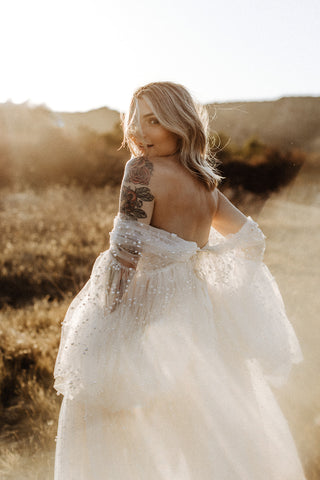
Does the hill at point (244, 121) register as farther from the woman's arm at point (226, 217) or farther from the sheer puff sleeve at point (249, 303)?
the sheer puff sleeve at point (249, 303)

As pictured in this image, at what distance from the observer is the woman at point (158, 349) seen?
65.9 inches

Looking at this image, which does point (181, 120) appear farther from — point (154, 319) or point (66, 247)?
point (66, 247)

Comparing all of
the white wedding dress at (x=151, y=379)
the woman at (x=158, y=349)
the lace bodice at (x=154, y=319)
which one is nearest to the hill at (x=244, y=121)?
the woman at (x=158, y=349)

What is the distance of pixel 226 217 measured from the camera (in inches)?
82.0

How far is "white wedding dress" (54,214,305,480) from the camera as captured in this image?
1.66 m

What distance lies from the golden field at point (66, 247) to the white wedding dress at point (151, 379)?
1.02 metres

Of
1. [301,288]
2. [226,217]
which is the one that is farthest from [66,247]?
[226,217]

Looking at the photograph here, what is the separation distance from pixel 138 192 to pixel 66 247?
5888 millimetres

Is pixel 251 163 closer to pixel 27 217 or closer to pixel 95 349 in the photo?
pixel 27 217

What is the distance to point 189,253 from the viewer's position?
1808 mm

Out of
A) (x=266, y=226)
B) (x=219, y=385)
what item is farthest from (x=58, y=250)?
(x=219, y=385)

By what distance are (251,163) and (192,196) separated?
15187 mm

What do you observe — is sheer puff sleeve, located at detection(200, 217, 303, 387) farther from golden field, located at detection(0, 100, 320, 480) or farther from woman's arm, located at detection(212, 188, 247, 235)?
golden field, located at detection(0, 100, 320, 480)

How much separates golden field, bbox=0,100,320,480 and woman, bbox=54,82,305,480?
3.34 feet
